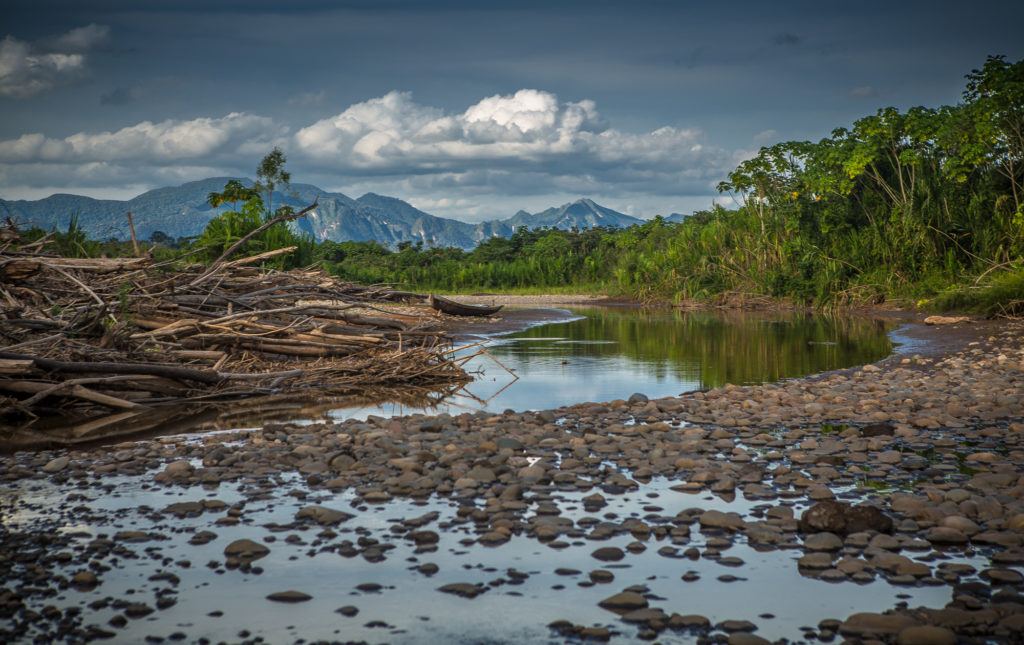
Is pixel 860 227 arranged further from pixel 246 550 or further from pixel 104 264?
pixel 246 550

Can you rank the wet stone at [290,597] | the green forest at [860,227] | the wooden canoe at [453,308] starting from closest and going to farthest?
1. the wet stone at [290,597]
2. the wooden canoe at [453,308]
3. the green forest at [860,227]

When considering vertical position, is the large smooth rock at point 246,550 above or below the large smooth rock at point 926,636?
above

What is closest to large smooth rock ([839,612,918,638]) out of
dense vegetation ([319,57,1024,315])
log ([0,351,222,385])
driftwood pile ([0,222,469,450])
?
driftwood pile ([0,222,469,450])

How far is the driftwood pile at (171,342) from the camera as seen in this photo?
30.0ft

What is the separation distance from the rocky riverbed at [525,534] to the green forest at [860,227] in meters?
11.5

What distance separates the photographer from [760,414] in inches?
342

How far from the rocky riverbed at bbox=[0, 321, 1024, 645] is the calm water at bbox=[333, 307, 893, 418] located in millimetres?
2994

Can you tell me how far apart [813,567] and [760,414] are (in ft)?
14.1

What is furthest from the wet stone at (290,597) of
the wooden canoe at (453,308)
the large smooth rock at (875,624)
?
the wooden canoe at (453,308)

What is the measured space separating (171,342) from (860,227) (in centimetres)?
2496

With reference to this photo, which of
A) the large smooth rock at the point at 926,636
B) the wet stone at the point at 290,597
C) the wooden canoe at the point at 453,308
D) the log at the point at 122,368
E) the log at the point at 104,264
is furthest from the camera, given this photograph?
the wooden canoe at the point at 453,308

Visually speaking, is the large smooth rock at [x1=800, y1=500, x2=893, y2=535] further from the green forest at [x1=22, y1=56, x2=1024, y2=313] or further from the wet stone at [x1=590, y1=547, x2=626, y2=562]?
the green forest at [x1=22, y1=56, x2=1024, y2=313]

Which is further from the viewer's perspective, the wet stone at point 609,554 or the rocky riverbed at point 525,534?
the wet stone at point 609,554

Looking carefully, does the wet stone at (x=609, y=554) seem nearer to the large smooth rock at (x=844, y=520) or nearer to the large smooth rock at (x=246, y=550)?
the large smooth rock at (x=844, y=520)
